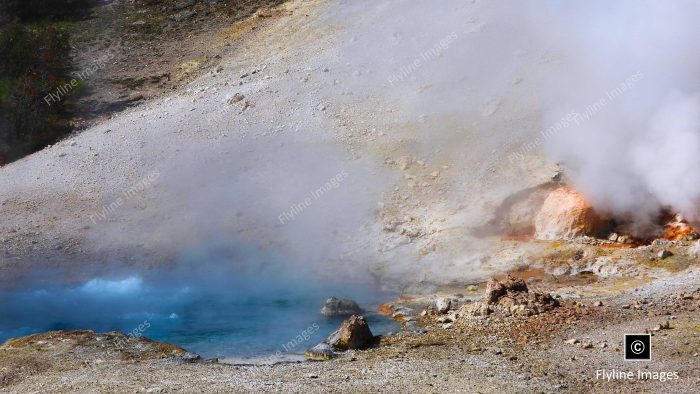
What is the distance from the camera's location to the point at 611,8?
2019 centimetres

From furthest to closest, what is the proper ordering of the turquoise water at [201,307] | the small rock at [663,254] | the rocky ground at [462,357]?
the small rock at [663,254]
the turquoise water at [201,307]
the rocky ground at [462,357]

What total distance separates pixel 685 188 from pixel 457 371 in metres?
7.79

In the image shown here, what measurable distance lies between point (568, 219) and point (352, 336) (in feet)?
19.4

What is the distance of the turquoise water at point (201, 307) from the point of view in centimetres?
1288

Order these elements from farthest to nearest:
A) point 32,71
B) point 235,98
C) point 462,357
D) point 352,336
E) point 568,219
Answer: point 32,71 < point 235,98 < point 568,219 < point 352,336 < point 462,357

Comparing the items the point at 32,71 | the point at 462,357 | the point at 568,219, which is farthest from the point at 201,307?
the point at 32,71

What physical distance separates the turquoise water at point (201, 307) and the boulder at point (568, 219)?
348 centimetres

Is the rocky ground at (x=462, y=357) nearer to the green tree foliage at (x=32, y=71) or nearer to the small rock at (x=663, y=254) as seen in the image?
the small rock at (x=663, y=254)

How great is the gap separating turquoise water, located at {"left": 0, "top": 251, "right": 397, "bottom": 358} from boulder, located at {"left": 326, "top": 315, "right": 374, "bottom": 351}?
0.70 meters

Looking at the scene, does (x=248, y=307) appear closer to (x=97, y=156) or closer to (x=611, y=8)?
(x=97, y=156)

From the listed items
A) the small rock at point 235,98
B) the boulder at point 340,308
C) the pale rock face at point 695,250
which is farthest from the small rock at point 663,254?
the small rock at point 235,98

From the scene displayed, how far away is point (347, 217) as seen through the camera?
17.6 m

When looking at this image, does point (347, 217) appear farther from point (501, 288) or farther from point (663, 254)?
point (663, 254)

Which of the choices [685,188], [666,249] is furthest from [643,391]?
[685,188]
